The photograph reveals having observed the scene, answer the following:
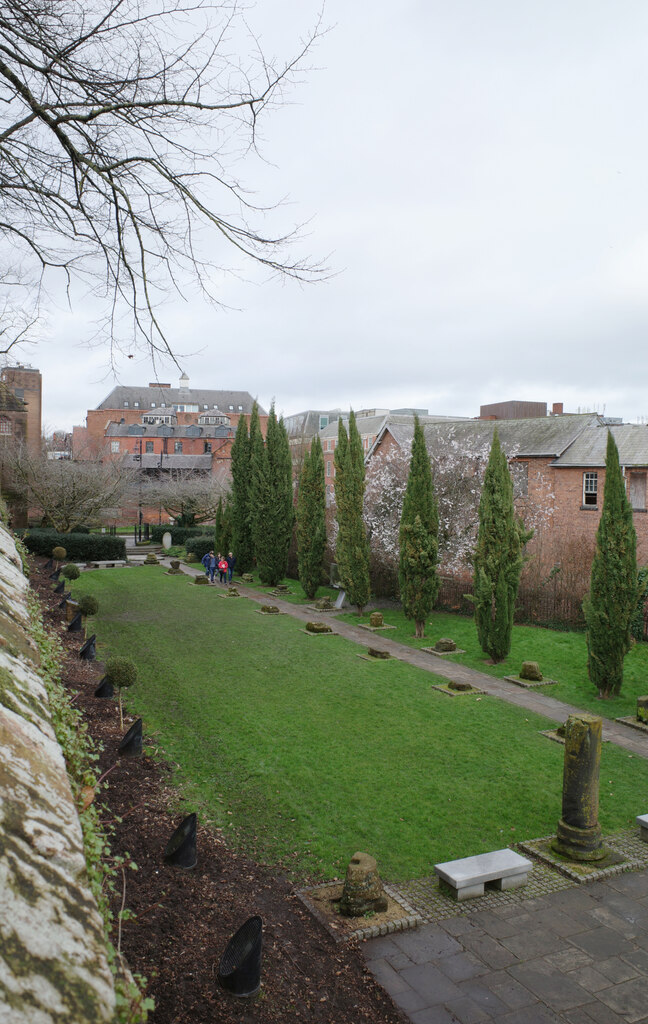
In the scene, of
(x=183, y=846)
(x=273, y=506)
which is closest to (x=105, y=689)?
(x=183, y=846)

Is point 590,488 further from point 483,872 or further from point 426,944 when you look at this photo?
point 426,944

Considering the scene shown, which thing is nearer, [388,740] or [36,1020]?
[36,1020]

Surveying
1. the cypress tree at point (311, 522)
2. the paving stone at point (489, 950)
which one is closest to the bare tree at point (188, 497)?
the cypress tree at point (311, 522)

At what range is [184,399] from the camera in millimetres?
82312

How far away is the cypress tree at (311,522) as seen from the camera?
24188mm

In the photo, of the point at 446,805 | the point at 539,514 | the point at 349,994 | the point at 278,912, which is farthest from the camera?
the point at 539,514

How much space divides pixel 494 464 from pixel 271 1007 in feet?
42.0

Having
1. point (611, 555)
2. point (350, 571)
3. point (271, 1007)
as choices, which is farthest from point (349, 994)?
point (350, 571)

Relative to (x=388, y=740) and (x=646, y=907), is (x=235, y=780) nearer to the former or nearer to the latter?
(x=388, y=740)

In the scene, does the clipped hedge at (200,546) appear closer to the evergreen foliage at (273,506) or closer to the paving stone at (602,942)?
the evergreen foliage at (273,506)

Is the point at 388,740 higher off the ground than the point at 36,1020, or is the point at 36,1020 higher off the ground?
the point at 36,1020

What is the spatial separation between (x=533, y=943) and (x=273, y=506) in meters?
22.6

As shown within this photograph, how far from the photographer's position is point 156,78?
518 centimetres

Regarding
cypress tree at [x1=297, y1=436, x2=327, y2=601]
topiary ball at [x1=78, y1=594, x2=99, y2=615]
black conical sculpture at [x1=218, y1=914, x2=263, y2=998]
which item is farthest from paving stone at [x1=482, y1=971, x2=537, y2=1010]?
cypress tree at [x1=297, y1=436, x2=327, y2=601]
